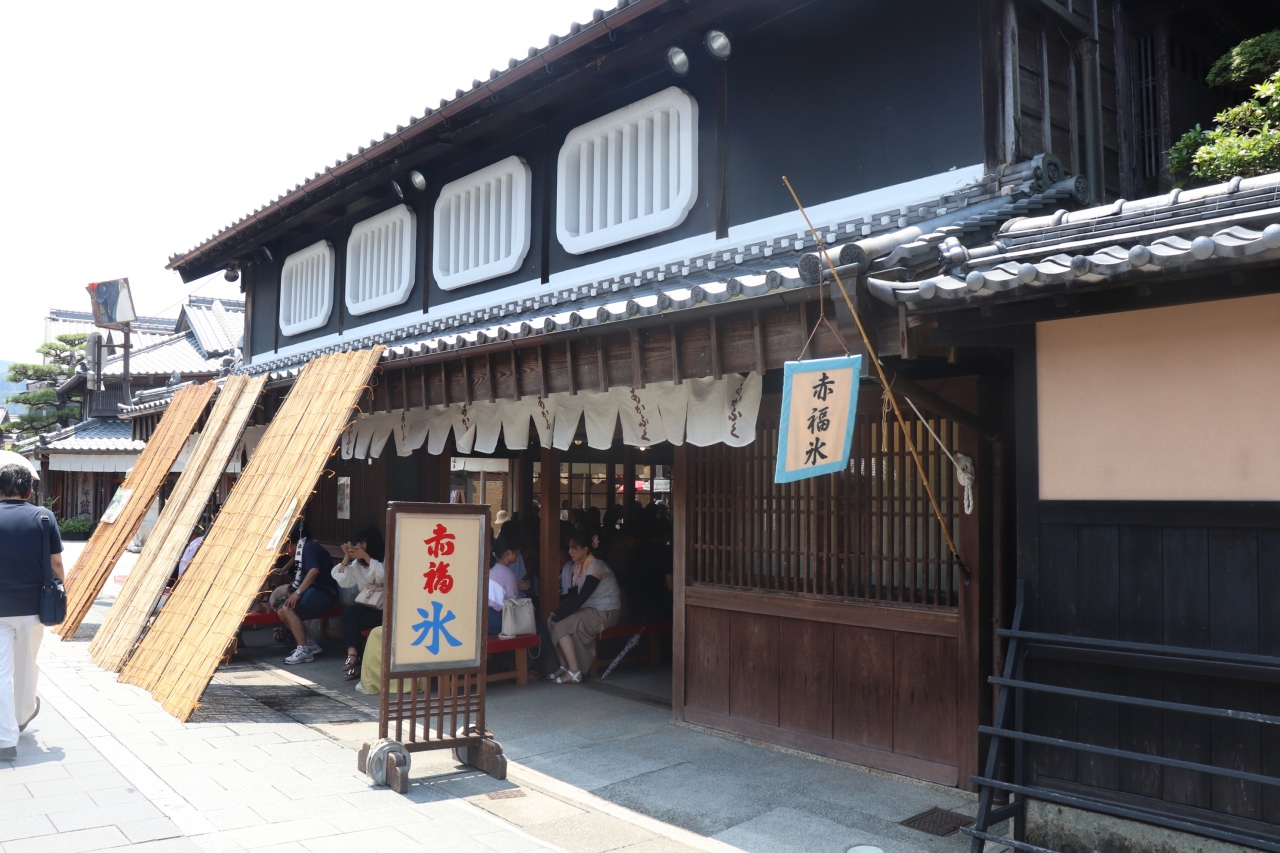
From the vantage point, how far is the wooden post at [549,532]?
1109 cm

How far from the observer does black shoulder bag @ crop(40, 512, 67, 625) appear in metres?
7.18

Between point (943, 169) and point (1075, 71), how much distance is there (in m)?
2.05

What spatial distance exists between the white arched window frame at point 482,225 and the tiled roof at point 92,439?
23639mm

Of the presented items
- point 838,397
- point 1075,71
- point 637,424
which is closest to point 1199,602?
point 838,397

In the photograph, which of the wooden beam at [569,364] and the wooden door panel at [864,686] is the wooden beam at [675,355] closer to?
the wooden beam at [569,364]

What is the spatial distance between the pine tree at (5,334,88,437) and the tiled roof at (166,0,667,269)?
30722 millimetres

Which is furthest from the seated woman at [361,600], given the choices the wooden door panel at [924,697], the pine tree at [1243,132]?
the pine tree at [1243,132]

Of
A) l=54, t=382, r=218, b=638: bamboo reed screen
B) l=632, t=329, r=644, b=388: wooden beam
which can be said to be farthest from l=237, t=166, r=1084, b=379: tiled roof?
l=54, t=382, r=218, b=638: bamboo reed screen

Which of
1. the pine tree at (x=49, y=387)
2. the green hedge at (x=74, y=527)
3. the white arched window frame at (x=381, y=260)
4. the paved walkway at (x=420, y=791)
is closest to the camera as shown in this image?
the paved walkway at (x=420, y=791)

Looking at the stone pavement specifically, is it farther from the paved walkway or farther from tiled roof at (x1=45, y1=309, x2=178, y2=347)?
tiled roof at (x1=45, y1=309, x2=178, y2=347)

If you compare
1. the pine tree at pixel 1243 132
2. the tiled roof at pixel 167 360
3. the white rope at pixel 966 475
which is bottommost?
the white rope at pixel 966 475

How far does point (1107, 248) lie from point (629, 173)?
6.19 meters

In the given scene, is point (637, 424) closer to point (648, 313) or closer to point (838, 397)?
point (648, 313)

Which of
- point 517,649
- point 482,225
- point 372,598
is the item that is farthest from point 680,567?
point 482,225
